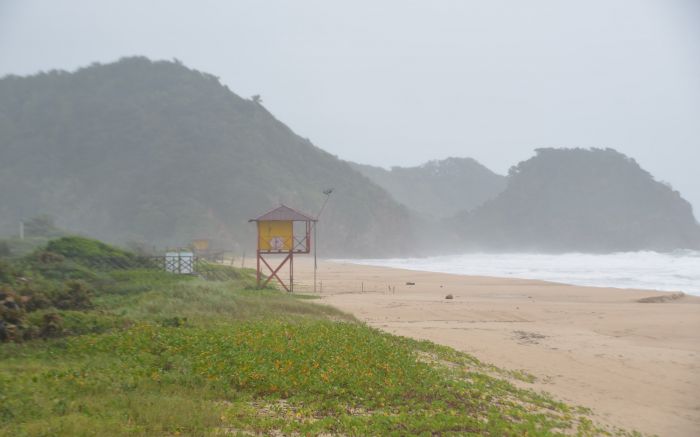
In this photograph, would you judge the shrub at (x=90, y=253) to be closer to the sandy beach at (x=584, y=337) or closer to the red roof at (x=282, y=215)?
the red roof at (x=282, y=215)

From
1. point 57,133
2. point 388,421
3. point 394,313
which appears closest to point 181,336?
point 388,421

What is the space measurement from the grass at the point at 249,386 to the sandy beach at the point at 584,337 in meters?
1.54

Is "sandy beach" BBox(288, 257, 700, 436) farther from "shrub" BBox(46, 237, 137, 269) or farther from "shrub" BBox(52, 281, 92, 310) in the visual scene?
"shrub" BBox(46, 237, 137, 269)

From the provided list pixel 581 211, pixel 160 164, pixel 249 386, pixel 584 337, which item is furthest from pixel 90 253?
pixel 581 211

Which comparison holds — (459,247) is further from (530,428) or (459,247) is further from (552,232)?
(530,428)

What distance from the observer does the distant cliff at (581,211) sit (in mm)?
147375

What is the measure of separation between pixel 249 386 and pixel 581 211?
165 metres

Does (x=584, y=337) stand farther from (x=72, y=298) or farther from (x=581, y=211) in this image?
(x=581, y=211)

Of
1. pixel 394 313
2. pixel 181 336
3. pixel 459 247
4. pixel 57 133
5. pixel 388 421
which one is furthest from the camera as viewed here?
pixel 459 247

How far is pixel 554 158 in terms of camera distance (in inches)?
7096

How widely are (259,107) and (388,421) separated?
11796cm

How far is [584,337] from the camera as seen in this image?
19922 mm

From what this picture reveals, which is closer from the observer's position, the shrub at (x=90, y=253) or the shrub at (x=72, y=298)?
the shrub at (x=72, y=298)

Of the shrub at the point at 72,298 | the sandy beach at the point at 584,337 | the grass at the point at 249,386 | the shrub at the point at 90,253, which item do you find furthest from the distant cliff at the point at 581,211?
the shrub at the point at 72,298
